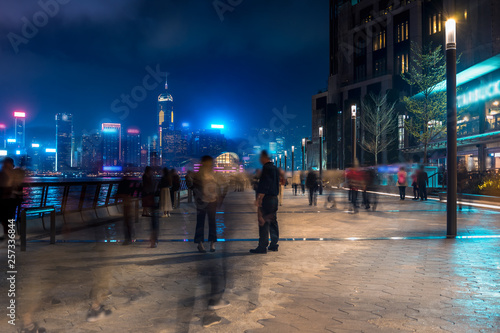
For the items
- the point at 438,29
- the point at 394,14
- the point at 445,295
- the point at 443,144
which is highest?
the point at 394,14

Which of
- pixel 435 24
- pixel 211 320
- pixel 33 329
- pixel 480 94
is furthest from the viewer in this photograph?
pixel 435 24

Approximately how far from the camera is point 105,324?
4.43 meters

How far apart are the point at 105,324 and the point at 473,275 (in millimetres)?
5036

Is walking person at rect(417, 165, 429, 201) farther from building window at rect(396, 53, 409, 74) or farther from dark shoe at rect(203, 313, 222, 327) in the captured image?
building window at rect(396, 53, 409, 74)

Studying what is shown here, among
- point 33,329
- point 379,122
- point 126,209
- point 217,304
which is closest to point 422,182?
point 126,209

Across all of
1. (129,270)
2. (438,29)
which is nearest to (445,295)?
(129,270)

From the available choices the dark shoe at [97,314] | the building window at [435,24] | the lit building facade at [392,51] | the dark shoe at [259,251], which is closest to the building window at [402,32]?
the lit building facade at [392,51]

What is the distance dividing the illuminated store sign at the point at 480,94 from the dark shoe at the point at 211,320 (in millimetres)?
35827

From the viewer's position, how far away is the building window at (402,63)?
66387 millimetres

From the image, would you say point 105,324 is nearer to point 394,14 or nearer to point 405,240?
point 405,240

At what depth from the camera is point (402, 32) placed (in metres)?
67.2

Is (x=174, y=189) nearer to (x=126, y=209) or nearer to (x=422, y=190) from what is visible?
(x=126, y=209)

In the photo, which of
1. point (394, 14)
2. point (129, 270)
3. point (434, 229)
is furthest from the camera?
point (394, 14)

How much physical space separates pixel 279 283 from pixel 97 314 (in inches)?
94.6
